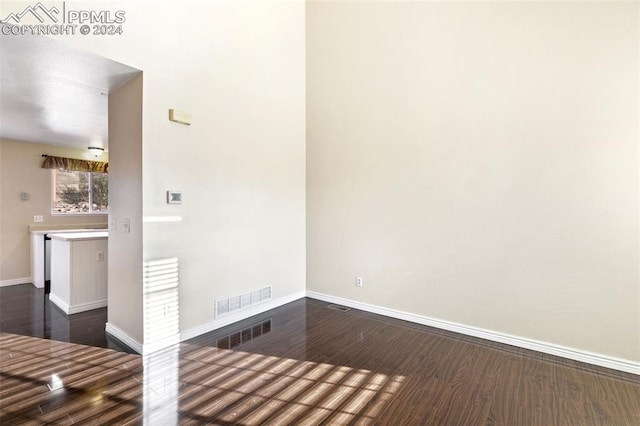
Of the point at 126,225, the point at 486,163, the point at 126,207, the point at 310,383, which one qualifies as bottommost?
the point at 310,383

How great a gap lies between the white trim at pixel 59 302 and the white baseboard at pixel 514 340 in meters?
3.43

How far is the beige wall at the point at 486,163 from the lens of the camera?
8.51ft

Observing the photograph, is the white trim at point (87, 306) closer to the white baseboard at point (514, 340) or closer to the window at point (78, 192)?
the window at point (78, 192)

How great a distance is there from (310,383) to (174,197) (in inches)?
80.9

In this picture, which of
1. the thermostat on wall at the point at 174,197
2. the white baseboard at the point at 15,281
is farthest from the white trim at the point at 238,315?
the white baseboard at the point at 15,281

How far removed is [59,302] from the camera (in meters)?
3.98

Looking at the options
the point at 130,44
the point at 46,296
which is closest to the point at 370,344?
the point at 130,44

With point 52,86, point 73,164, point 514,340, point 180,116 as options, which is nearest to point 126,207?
point 180,116

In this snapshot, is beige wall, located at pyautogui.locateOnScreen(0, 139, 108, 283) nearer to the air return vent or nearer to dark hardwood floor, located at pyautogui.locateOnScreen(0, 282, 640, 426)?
dark hardwood floor, located at pyautogui.locateOnScreen(0, 282, 640, 426)

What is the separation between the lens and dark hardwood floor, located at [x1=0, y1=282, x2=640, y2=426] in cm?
197

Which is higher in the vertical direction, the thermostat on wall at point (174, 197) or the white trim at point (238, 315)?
the thermostat on wall at point (174, 197)

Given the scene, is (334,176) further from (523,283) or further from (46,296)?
(46,296)

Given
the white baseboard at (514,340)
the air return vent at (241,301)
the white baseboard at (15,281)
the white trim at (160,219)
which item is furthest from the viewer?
the white baseboard at (15,281)

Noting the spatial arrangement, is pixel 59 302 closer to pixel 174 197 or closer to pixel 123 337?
pixel 123 337
